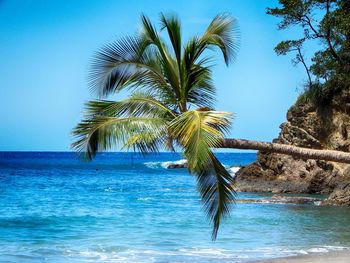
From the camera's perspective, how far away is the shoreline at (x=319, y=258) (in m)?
13.7

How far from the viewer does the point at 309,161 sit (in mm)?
39000

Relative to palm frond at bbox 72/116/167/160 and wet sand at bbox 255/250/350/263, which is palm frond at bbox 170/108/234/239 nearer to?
palm frond at bbox 72/116/167/160

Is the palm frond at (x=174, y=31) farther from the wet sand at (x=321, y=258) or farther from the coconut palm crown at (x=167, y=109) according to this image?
the wet sand at (x=321, y=258)

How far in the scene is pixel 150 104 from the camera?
10.7m

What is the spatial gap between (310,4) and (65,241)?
59.5 feet

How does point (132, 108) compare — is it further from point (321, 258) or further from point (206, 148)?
point (321, 258)

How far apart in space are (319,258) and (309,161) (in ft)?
82.6

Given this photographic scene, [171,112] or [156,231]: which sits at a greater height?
[171,112]

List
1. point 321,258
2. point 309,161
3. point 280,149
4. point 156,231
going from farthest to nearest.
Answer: point 309,161 < point 156,231 < point 321,258 < point 280,149

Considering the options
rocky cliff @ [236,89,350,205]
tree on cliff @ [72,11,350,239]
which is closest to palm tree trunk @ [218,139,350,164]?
tree on cliff @ [72,11,350,239]

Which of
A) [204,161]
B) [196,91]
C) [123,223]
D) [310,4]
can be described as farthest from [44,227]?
[310,4]

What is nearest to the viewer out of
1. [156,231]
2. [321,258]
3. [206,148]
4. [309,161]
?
[206,148]

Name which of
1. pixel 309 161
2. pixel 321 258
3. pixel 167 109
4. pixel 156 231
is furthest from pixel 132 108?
pixel 309 161

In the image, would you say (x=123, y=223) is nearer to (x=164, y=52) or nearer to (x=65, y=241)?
(x=65, y=241)
